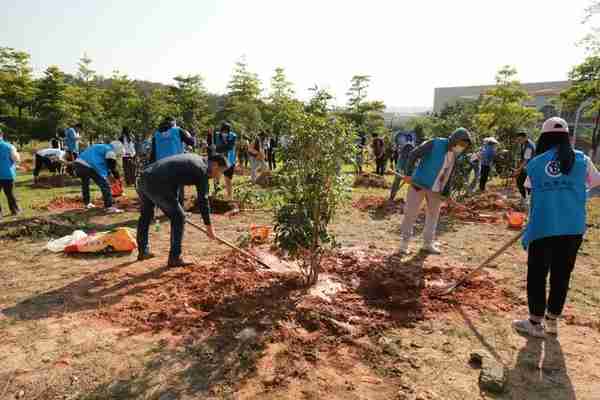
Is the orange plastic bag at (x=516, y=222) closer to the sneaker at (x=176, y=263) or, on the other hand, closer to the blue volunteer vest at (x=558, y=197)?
the blue volunteer vest at (x=558, y=197)

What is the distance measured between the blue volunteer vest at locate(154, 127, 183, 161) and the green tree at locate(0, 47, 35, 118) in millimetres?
23615

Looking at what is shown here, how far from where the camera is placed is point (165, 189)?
4.79 meters

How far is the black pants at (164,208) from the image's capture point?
481 centimetres

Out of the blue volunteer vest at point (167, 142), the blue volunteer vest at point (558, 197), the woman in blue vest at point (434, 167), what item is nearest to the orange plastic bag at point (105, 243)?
the blue volunteer vest at point (167, 142)

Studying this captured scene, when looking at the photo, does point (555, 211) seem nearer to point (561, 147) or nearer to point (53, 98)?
point (561, 147)

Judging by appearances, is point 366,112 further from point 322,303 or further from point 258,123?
point 322,303

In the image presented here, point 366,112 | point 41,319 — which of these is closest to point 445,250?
point 41,319

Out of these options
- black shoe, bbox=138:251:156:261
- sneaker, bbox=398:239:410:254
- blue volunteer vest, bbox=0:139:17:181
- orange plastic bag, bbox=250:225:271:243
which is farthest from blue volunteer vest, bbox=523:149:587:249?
blue volunteer vest, bbox=0:139:17:181

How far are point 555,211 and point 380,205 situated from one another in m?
6.24

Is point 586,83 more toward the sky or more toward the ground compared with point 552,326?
more toward the sky

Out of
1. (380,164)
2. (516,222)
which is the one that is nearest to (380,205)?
(516,222)

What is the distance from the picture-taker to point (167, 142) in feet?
23.9

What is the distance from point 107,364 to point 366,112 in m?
35.9

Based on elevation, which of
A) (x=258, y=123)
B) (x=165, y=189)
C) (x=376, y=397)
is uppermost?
(x=258, y=123)
